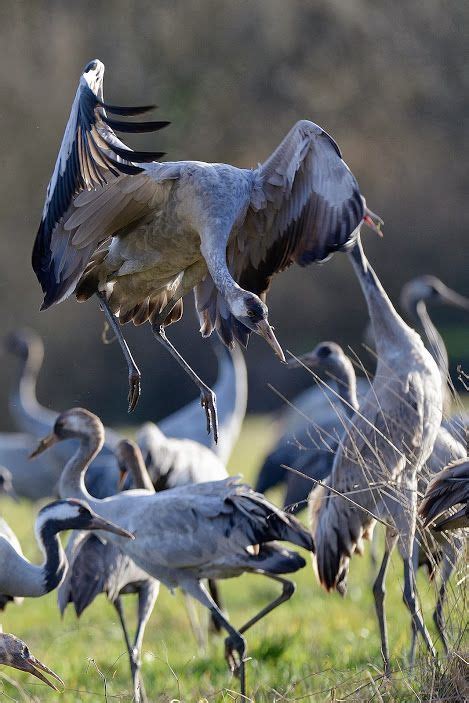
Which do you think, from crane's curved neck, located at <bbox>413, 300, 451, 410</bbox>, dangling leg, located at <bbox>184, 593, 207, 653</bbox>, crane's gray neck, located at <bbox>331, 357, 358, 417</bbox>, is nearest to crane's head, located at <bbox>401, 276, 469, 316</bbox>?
crane's curved neck, located at <bbox>413, 300, 451, 410</bbox>

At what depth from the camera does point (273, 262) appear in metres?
6.09

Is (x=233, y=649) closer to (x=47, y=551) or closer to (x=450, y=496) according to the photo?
(x=47, y=551)

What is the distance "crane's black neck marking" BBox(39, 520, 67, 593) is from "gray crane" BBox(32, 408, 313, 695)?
37 centimetres

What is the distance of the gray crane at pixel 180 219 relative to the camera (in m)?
5.24

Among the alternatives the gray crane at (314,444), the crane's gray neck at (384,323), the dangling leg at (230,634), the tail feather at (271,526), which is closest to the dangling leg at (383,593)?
the tail feather at (271,526)

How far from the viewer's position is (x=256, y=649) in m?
6.26

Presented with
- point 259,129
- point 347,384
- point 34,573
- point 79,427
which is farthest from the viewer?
point 259,129

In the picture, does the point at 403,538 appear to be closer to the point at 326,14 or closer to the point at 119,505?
the point at 119,505

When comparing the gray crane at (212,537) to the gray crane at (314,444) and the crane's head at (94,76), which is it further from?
the crane's head at (94,76)

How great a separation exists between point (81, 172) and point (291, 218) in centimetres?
110

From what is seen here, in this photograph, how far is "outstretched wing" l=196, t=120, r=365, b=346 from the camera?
5562 mm

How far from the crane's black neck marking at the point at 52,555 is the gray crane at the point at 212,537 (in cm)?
37

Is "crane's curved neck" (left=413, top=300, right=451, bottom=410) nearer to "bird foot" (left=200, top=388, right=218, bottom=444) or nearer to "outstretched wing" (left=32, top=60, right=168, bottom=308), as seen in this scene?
"bird foot" (left=200, top=388, right=218, bottom=444)

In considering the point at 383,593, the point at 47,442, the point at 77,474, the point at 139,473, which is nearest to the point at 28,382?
the point at 47,442
